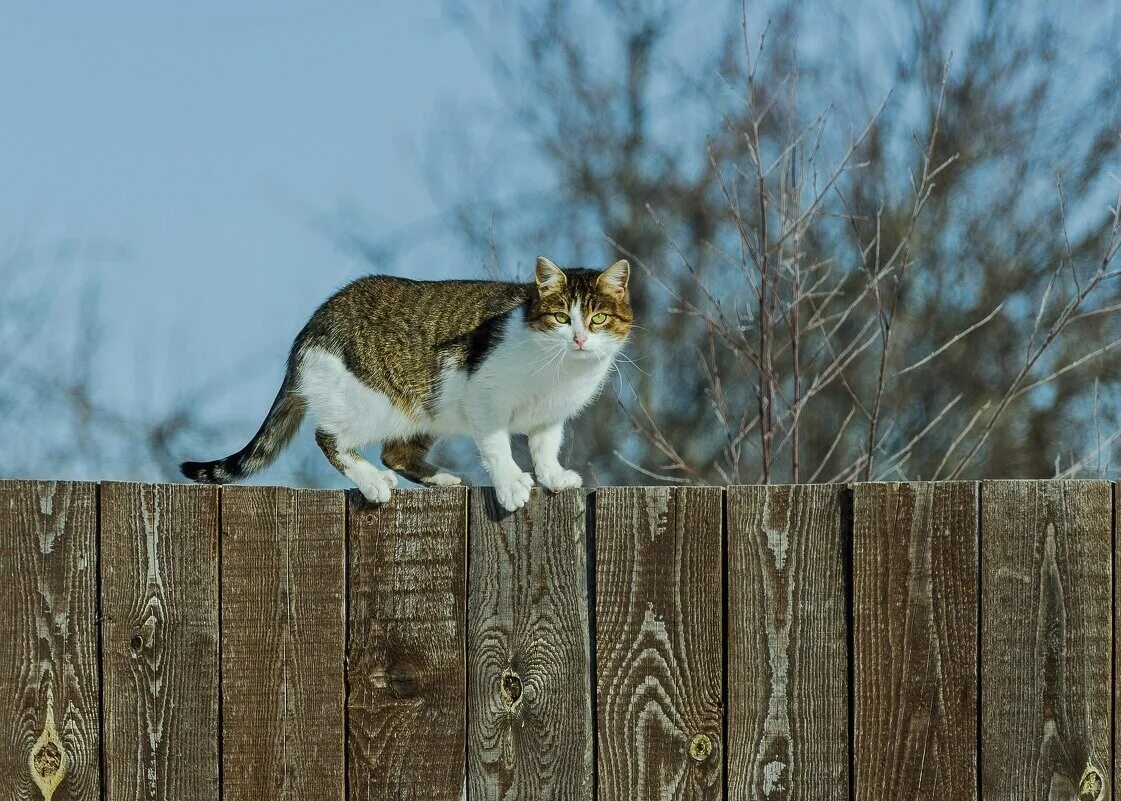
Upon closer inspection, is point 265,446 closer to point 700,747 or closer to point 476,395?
point 476,395

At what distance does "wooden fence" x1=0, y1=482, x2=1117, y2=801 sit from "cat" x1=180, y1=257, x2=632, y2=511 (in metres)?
0.94

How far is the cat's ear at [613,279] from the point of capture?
4172 mm

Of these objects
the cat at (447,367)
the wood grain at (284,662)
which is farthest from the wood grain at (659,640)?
the cat at (447,367)

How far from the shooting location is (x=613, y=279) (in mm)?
4215

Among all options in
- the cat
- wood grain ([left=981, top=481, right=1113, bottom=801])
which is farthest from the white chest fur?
wood grain ([left=981, top=481, right=1113, bottom=801])

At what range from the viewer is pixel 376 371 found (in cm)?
408

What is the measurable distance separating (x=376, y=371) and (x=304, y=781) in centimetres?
149

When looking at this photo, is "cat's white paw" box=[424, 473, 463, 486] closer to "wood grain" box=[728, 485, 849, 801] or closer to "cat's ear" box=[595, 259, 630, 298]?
"cat's ear" box=[595, 259, 630, 298]

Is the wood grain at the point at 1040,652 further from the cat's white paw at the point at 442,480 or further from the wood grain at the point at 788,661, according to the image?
the cat's white paw at the point at 442,480

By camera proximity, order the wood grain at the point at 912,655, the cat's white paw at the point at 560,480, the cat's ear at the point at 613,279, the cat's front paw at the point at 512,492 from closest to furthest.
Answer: the wood grain at the point at 912,655, the cat's front paw at the point at 512,492, the cat's white paw at the point at 560,480, the cat's ear at the point at 613,279

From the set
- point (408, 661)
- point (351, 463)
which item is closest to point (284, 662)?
point (408, 661)

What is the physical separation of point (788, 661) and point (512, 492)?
70 centimetres

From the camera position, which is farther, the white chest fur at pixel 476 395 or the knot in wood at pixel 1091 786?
the white chest fur at pixel 476 395

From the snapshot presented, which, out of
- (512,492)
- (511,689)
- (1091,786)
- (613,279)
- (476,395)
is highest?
(613,279)
